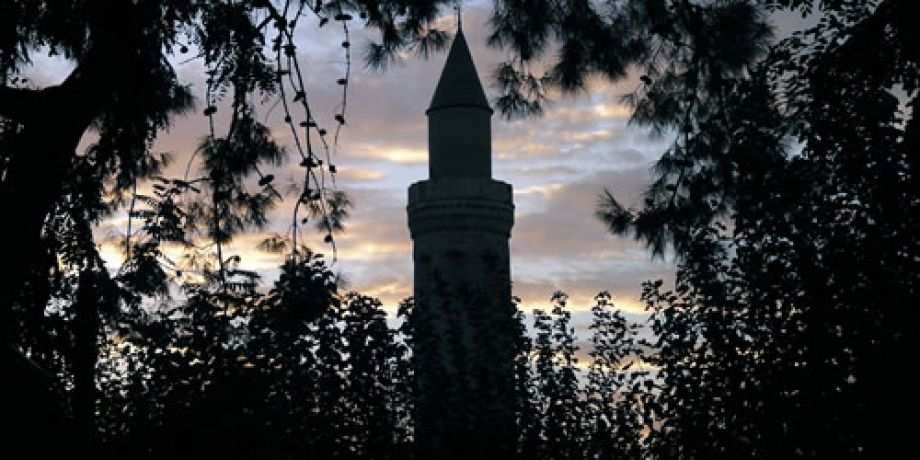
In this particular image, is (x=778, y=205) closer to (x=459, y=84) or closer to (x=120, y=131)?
(x=120, y=131)

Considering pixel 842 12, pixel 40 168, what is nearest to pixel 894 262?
pixel 842 12

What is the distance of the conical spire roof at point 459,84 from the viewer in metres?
39.9

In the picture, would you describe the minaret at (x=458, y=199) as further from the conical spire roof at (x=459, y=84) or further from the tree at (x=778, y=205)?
the tree at (x=778, y=205)

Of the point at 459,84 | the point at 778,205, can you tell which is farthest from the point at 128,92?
the point at 459,84

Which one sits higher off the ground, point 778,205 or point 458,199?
point 458,199

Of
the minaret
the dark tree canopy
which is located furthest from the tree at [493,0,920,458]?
the minaret

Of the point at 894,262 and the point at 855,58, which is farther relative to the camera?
the point at 894,262

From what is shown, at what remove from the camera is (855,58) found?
1120 centimetres

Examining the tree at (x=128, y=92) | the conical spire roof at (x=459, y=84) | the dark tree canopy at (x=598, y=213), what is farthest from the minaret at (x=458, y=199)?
the tree at (x=128, y=92)

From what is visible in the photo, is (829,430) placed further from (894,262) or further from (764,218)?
(764,218)

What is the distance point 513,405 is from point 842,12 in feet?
27.6

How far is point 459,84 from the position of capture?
40.2 meters

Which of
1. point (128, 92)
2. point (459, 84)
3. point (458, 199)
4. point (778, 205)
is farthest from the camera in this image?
point (458, 199)

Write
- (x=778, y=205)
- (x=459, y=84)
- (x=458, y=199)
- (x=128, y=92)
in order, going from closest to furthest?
(x=128, y=92)
(x=778, y=205)
(x=459, y=84)
(x=458, y=199)
